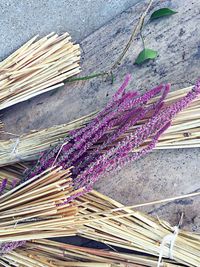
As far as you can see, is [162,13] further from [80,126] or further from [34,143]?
[34,143]

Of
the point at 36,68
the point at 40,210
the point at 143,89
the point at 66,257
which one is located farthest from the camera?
the point at 36,68

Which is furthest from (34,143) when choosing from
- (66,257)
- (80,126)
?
(66,257)

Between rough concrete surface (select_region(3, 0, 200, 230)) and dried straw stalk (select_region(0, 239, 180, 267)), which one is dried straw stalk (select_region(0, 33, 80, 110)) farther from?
dried straw stalk (select_region(0, 239, 180, 267))

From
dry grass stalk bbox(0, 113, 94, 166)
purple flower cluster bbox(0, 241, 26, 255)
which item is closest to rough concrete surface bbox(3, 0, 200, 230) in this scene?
dry grass stalk bbox(0, 113, 94, 166)

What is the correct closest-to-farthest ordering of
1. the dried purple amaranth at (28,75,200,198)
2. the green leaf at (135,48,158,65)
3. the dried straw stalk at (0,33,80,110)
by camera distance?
the dried purple amaranth at (28,75,200,198), the green leaf at (135,48,158,65), the dried straw stalk at (0,33,80,110)

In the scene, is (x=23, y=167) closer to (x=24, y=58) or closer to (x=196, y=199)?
(x=24, y=58)

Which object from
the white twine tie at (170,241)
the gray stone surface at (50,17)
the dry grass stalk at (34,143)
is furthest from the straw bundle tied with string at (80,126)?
the gray stone surface at (50,17)
